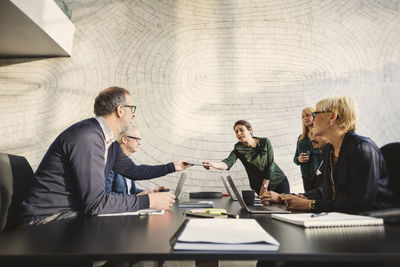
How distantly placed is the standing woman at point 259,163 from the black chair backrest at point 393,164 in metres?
1.25

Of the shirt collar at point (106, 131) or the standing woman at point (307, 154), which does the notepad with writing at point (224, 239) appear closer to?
the shirt collar at point (106, 131)

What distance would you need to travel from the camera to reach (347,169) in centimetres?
120

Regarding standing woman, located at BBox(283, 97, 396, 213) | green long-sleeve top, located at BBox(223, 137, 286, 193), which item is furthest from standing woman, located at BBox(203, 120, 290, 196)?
standing woman, located at BBox(283, 97, 396, 213)

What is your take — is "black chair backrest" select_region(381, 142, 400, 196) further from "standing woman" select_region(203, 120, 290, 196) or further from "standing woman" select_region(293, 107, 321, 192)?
"standing woman" select_region(203, 120, 290, 196)

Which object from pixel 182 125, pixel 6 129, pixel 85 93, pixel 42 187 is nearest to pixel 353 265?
pixel 42 187

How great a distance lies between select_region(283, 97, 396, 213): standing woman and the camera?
108 centimetres

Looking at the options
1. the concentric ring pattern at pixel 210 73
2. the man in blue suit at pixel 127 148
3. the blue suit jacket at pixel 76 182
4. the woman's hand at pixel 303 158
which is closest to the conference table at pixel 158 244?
the blue suit jacket at pixel 76 182

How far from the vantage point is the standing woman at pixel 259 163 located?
2619mm

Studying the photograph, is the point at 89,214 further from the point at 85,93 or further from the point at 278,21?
the point at 278,21

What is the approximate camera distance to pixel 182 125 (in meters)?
3.33

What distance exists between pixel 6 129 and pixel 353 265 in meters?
3.70

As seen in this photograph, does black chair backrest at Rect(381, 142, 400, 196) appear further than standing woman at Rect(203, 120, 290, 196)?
No

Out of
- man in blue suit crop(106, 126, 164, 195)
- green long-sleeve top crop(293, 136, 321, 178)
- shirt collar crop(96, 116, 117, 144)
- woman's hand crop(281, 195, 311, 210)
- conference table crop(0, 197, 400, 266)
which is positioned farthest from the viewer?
green long-sleeve top crop(293, 136, 321, 178)

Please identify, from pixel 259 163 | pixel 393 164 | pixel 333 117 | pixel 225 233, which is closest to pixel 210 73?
pixel 259 163
